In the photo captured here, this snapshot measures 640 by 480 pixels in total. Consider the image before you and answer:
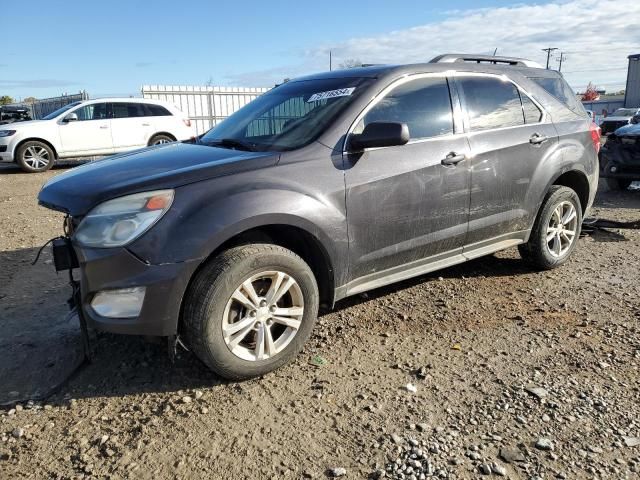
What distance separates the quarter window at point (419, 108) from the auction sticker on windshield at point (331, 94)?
0.22m

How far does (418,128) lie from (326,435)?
2.20 metres

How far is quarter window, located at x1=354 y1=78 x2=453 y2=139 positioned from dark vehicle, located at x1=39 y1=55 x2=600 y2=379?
0.01 m

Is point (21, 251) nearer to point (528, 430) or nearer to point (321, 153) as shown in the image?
point (321, 153)

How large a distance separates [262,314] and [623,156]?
25.6ft

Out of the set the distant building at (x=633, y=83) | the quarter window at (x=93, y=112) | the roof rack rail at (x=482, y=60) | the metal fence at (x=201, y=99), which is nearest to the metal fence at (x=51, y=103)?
the metal fence at (x=201, y=99)

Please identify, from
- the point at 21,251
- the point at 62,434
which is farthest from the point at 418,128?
the point at 21,251

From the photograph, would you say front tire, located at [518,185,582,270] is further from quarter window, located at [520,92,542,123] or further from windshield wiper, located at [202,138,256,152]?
windshield wiper, located at [202,138,256,152]

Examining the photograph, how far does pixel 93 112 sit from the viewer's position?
13.2 metres

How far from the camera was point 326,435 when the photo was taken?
2.59m

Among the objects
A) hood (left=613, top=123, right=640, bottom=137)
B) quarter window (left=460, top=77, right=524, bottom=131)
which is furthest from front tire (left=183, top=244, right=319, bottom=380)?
hood (left=613, top=123, right=640, bottom=137)

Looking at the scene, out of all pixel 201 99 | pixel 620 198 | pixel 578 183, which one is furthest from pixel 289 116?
pixel 201 99

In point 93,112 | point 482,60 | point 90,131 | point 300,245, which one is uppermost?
point 482,60

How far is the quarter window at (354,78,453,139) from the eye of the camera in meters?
3.61

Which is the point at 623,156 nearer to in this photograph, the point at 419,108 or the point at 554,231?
the point at 554,231
